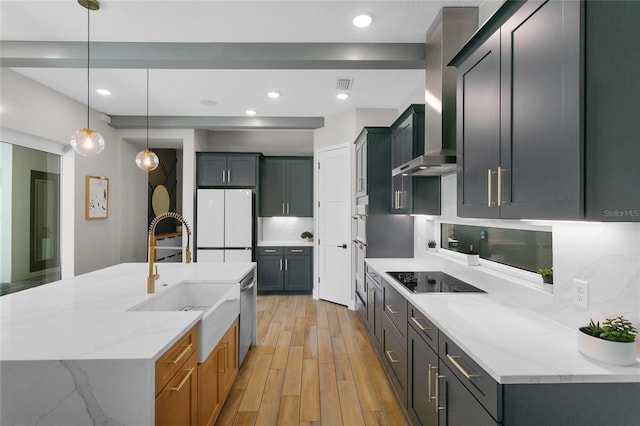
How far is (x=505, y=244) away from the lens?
2.11 metres

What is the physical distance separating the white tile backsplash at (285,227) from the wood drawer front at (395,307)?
3357 millimetres

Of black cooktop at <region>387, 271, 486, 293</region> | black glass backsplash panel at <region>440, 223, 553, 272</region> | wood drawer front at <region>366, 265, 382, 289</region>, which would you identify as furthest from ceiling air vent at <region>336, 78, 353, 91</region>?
black cooktop at <region>387, 271, 486, 293</region>

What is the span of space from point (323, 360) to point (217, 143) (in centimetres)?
461

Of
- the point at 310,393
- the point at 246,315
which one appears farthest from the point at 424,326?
the point at 246,315

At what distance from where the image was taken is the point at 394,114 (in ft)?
14.7

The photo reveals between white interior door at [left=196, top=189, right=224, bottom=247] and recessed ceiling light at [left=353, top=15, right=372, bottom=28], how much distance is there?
11.5ft

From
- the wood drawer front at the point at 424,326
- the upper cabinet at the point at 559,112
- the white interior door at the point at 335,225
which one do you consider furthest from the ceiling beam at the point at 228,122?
the wood drawer front at the point at 424,326

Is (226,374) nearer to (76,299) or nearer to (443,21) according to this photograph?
(76,299)

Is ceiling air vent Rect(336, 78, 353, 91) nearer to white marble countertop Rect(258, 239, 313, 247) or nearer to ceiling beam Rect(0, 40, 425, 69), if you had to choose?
ceiling beam Rect(0, 40, 425, 69)

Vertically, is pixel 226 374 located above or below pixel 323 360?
above

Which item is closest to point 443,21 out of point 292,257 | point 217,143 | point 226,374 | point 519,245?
point 519,245

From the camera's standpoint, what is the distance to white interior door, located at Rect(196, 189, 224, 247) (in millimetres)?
5113

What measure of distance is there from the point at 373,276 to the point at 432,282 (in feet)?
2.65

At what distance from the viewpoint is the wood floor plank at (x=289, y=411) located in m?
2.08
